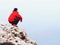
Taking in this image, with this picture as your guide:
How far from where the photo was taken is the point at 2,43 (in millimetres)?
16812

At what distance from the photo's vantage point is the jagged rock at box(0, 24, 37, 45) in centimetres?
1707

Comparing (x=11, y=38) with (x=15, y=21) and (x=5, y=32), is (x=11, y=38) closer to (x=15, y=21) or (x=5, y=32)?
(x=5, y=32)

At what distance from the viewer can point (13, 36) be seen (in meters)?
18.0

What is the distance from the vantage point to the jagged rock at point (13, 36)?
Result: 1707cm

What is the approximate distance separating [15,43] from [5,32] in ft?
5.40

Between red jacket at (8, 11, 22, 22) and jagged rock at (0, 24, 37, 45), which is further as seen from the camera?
red jacket at (8, 11, 22, 22)

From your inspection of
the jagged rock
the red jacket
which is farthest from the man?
the jagged rock

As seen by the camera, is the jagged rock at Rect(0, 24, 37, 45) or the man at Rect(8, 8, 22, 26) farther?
the man at Rect(8, 8, 22, 26)

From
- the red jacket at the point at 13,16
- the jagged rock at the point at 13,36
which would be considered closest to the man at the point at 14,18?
the red jacket at the point at 13,16

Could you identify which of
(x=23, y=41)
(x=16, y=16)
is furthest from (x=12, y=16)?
(x=23, y=41)

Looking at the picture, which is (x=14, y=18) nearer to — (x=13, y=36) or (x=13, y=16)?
(x=13, y=16)

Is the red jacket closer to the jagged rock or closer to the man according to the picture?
the man

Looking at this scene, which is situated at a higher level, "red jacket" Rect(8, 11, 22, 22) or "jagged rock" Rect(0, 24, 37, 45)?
"red jacket" Rect(8, 11, 22, 22)

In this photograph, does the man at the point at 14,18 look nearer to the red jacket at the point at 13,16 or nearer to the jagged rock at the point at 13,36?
the red jacket at the point at 13,16
